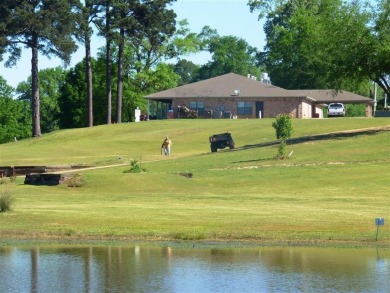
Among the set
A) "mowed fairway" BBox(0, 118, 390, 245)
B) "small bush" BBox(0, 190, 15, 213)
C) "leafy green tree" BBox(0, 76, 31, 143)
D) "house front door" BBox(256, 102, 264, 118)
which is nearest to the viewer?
"mowed fairway" BBox(0, 118, 390, 245)

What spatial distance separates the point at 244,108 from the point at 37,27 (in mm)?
26628

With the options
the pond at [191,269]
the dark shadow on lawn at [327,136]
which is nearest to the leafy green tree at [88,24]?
the dark shadow on lawn at [327,136]

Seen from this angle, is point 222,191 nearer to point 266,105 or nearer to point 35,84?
point 35,84

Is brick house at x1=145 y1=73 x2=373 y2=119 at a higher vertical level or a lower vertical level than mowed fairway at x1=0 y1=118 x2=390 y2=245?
higher

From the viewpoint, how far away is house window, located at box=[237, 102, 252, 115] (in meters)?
107

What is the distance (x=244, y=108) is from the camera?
10750cm

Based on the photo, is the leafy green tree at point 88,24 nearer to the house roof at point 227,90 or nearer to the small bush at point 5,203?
the house roof at point 227,90

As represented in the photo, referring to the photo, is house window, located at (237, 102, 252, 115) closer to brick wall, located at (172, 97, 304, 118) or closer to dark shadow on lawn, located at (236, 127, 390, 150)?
brick wall, located at (172, 97, 304, 118)

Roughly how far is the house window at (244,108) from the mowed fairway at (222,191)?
2307cm

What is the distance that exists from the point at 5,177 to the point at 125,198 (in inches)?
490

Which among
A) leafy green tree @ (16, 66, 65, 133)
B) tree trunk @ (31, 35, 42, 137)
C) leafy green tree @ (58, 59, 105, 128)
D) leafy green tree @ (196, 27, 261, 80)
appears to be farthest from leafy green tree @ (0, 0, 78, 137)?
leafy green tree @ (196, 27, 261, 80)

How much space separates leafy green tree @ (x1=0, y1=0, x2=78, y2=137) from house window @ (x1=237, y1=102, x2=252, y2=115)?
21.7 metres

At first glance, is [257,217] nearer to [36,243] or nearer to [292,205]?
[292,205]

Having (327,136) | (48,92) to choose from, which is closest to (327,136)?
(327,136)
